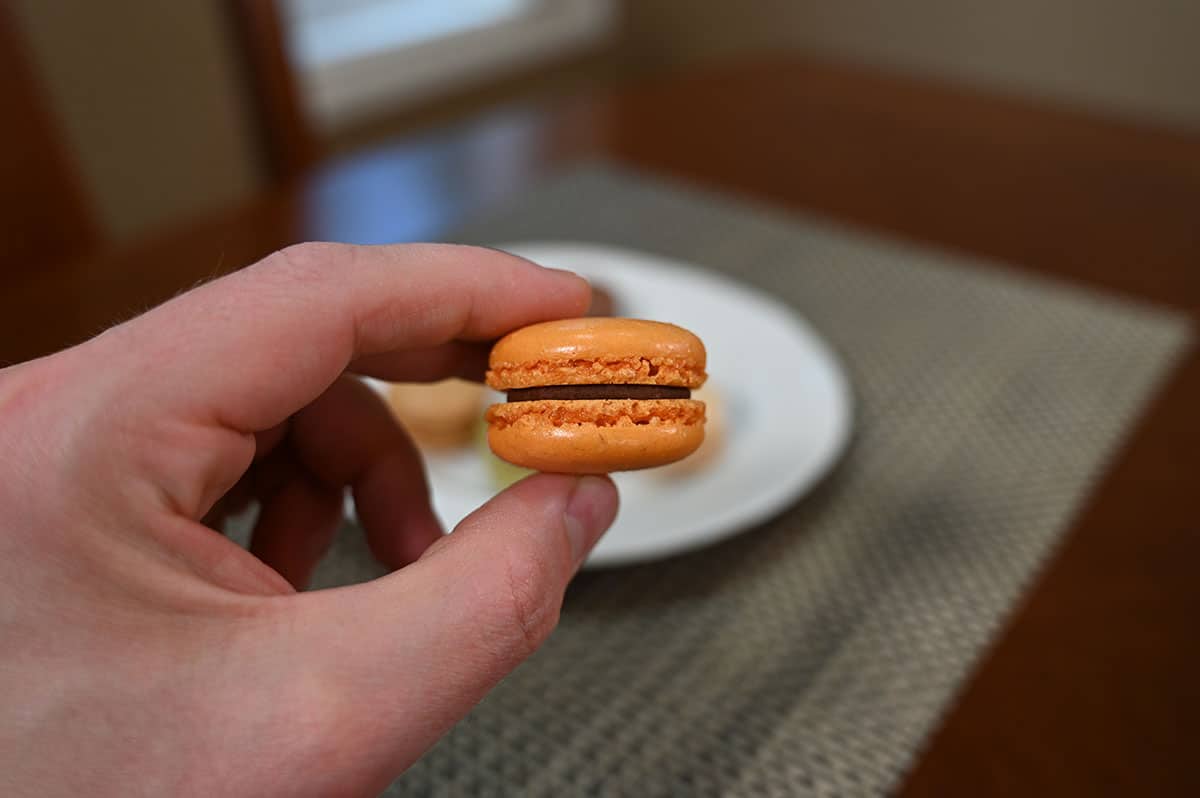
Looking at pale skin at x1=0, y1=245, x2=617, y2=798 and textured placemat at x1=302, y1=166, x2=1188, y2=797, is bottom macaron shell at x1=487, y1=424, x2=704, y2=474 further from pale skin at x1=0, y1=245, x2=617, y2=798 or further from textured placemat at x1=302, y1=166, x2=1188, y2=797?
textured placemat at x1=302, y1=166, x2=1188, y2=797

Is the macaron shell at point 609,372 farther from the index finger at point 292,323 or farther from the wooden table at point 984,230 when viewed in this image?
the wooden table at point 984,230

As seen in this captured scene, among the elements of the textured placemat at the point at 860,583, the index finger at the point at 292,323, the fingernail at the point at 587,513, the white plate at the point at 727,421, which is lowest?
the textured placemat at the point at 860,583

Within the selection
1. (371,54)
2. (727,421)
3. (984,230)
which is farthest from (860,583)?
(371,54)

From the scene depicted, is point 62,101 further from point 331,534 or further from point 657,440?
point 657,440

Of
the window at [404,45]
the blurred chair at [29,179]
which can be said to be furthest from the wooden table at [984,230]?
the window at [404,45]

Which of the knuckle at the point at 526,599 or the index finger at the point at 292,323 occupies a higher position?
the index finger at the point at 292,323

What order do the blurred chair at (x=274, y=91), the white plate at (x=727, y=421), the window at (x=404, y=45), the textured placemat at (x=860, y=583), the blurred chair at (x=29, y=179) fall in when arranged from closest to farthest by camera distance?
the textured placemat at (x=860, y=583) < the white plate at (x=727, y=421) < the blurred chair at (x=29, y=179) < the blurred chair at (x=274, y=91) < the window at (x=404, y=45)

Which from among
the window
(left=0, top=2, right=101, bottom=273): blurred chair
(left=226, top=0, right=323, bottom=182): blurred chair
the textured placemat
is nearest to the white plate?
the textured placemat

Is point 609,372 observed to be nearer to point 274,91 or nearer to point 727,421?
point 727,421
